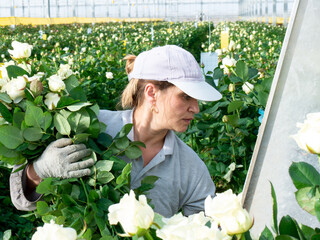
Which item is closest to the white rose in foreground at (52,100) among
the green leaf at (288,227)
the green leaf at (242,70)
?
the green leaf at (288,227)

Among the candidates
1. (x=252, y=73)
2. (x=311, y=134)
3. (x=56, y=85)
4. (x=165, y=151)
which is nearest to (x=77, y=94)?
(x=56, y=85)

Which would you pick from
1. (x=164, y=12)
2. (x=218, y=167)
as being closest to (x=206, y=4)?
(x=164, y=12)

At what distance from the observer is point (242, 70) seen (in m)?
2.44

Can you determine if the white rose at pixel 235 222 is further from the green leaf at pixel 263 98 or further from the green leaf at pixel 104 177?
the green leaf at pixel 263 98

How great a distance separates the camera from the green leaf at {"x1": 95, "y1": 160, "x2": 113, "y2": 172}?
4.64 feet

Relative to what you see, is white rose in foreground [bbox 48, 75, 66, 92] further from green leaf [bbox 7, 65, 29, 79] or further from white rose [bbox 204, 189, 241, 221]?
white rose [bbox 204, 189, 241, 221]

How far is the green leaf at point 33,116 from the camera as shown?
1449 millimetres

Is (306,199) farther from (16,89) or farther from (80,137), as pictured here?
(16,89)

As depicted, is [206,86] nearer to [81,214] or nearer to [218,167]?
[81,214]

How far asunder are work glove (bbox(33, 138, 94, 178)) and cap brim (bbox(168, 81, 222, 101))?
0.45 meters

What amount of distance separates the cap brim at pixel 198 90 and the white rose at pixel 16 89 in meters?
0.54

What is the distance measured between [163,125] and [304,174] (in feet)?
3.77

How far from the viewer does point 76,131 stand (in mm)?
1504

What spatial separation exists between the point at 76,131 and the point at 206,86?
0.56 metres
